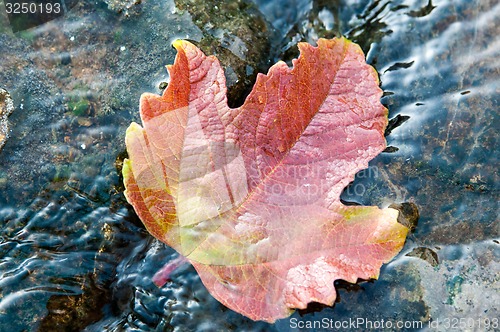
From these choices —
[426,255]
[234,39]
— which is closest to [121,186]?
[234,39]

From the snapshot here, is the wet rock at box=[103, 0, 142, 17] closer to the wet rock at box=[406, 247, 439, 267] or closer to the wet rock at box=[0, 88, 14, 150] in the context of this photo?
the wet rock at box=[0, 88, 14, 150]

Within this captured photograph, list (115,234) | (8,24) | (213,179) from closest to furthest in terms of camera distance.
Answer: (213,179)
(115,234)
(8,24)

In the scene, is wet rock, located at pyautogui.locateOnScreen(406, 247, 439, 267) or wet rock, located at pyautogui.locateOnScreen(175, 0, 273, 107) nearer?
wet rock, located at pyautogui.locateOnScreen(406, 247, 439, 267)

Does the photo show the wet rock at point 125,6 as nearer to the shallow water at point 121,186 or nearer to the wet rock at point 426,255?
the shallow water at point 121,186

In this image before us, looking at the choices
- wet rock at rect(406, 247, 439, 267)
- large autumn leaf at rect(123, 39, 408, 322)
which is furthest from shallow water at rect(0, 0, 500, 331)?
large autumn leaf at rect(123, 39, 408, 322)

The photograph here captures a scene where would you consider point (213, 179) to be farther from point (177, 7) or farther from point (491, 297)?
point (491, 297)

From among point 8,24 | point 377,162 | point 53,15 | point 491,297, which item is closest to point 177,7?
point 53,15

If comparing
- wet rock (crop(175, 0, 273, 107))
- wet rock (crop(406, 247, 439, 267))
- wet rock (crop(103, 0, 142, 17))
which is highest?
wet rock (crop(103, 0, 142, 17))
